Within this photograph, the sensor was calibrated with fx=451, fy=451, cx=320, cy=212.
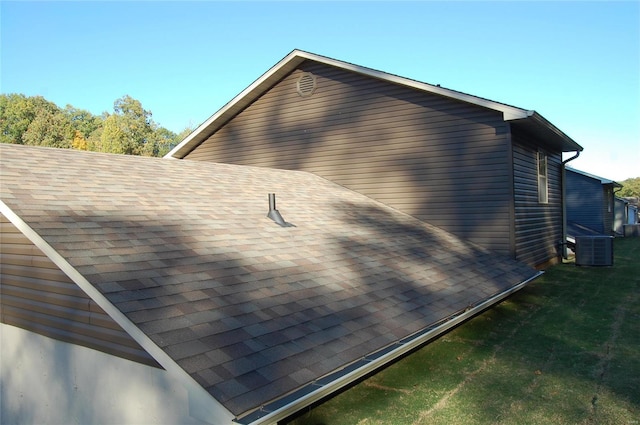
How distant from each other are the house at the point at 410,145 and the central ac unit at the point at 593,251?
70 centimetres

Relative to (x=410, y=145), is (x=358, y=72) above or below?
above

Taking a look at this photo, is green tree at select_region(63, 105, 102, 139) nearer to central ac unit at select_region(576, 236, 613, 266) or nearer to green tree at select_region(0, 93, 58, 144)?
green tree at select_region(0, 93, 58, 144)

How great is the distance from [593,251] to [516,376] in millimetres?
10938

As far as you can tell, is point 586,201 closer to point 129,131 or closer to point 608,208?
point 608,208

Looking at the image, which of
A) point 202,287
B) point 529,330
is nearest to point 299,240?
point 202,287

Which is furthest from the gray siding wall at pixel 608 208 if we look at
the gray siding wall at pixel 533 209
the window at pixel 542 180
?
the window at pixel 542 180

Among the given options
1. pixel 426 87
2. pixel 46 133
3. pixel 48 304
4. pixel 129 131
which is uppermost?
pixel 129 131

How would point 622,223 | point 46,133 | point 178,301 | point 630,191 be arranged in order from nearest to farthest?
point 178,301 → point 622,223 → point 46,133 → point 630,191

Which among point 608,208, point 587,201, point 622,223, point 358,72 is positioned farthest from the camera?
point 622,223

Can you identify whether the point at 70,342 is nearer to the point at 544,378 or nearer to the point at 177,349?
the point at 177,349

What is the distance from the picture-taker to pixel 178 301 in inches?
159

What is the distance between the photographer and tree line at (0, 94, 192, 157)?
45.9m

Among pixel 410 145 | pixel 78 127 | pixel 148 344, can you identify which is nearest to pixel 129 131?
pixel 78 127

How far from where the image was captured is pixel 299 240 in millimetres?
7109
